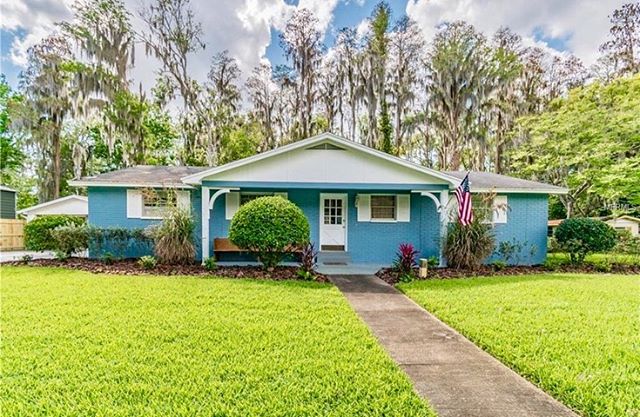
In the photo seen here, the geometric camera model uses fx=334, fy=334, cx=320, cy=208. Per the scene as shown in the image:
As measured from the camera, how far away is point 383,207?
11688mm

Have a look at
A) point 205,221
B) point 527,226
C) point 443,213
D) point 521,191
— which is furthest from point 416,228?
point 205,221

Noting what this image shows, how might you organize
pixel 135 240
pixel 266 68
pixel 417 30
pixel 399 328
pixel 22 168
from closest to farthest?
1. pixel 399 328
2. pixel 135 240
3. pixel 417 30
4. pixel 266 68
5. pixel 22 168

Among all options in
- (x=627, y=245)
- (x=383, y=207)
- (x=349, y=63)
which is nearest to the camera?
(x=383, y=207)

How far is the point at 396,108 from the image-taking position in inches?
852

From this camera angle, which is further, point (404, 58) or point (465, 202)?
point (404, 58)

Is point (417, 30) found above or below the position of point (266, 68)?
above

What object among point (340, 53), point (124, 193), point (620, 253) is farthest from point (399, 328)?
point (340, 53)

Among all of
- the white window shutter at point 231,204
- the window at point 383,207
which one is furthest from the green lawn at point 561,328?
the white window shutter at point 231,204

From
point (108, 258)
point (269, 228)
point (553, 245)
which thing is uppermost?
point (269, 228)

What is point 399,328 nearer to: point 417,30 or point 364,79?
point 364,79

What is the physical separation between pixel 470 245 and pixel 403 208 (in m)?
2.56

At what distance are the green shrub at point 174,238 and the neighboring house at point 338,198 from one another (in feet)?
1.48

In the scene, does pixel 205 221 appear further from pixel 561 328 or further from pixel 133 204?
pixel 561 328

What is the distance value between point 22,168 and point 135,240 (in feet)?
74.7
